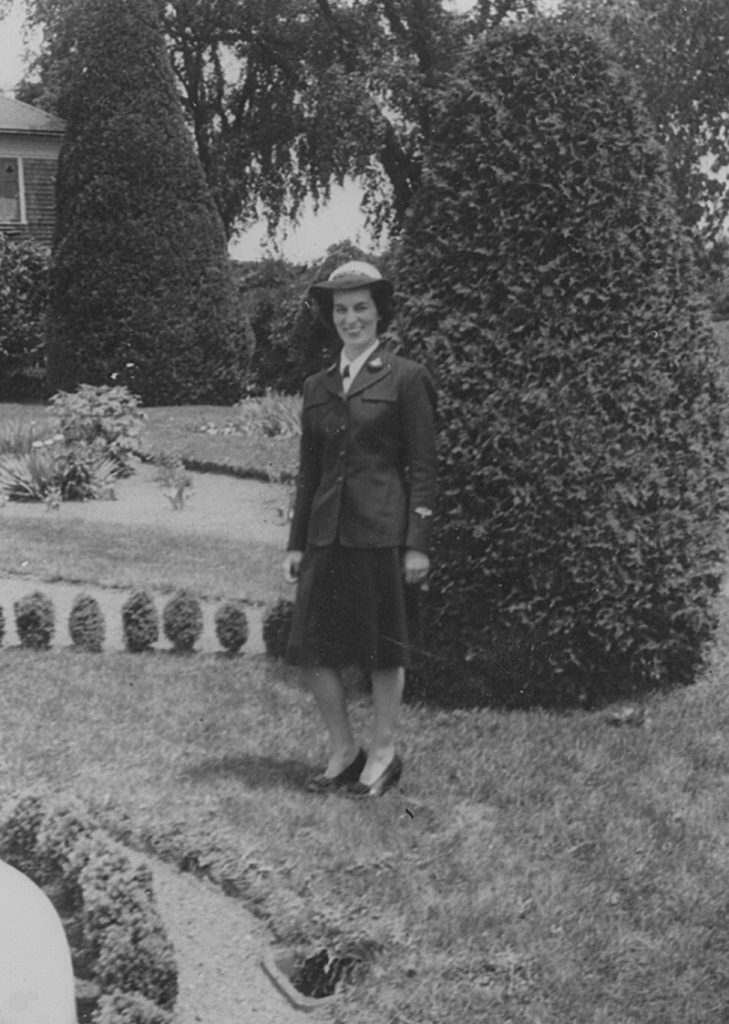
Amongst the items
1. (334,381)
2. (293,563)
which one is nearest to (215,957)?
(293,563)

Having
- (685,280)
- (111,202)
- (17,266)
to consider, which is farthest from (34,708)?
(17,266)

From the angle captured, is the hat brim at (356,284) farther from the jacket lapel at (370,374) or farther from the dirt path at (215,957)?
the dirt path at (215,957)

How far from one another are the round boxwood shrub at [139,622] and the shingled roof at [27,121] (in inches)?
1063

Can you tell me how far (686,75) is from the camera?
83.3ft

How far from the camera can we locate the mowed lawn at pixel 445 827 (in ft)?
12.8

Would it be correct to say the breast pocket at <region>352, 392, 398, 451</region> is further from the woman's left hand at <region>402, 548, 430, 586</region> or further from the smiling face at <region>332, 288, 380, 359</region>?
the woman's left hand at <region>402, 548, 430, 586</region>

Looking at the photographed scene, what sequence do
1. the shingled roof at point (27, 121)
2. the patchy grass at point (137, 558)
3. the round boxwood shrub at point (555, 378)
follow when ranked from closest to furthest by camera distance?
the round boxwood shrub at point (555, 378), the patchy grass at point (137, 558), the shingled roof at point (27, 121)

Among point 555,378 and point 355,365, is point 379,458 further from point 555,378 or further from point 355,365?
point 555,378

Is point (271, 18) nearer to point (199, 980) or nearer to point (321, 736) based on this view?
point (321, 736)

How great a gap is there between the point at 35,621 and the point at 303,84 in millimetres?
26169

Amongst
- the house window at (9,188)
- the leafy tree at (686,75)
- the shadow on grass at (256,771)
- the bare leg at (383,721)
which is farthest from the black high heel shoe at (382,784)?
the house window at (9,188)

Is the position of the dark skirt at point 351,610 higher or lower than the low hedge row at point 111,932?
higher

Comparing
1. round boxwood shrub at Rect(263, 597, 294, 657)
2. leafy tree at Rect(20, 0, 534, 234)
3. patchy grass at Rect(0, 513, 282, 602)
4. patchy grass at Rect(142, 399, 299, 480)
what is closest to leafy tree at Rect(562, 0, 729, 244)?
leafy tree at Rect(20, 0, 534, 234)

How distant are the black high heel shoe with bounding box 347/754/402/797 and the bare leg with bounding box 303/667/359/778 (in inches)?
4.5
